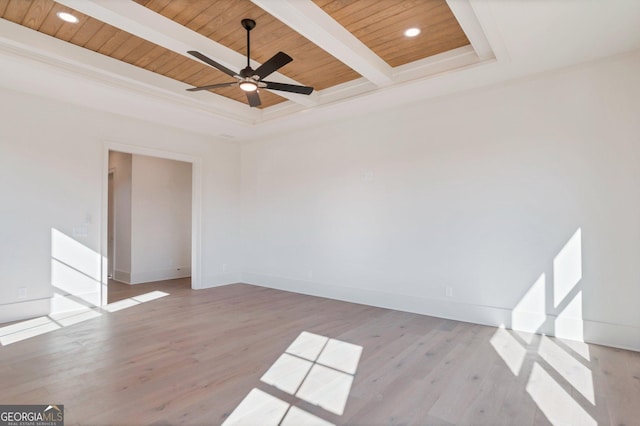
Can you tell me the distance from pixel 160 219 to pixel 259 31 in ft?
15.9

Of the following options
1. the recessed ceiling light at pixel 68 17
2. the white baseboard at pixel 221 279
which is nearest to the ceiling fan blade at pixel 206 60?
the recessed ceiling light at pixel 68 17

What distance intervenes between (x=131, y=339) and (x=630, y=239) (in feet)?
16.3

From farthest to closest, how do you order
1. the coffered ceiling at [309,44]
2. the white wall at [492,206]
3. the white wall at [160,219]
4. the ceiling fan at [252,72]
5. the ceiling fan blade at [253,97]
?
the white wall at [160,219] → the ceiling fan blade at [253,97] → the white wall at [492,206] → the ceiling fan at [252,72] → the coffered ceiling at [309,44]

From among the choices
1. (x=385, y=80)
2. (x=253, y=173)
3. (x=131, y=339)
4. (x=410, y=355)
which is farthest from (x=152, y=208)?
(x=410, y=355)

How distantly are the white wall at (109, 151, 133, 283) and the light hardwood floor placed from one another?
2558 mm

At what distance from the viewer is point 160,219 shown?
6.82m

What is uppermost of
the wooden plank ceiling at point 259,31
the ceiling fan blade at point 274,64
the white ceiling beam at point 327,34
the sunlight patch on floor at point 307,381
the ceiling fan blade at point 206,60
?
the wooden plank ceiling at point 259,31

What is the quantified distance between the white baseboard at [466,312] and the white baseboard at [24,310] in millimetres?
3137

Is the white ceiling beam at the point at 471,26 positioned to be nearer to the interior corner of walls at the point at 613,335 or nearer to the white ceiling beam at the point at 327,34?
the white ceiling beam at the point at 327,34

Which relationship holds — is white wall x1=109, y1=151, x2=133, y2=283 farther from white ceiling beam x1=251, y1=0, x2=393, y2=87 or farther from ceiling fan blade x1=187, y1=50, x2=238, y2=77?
white ceiling beam x1=251, y1=0, x2=393, y2=87

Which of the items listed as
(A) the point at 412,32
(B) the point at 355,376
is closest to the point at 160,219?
(B) the point at 355,376

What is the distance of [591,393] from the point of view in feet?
7.91

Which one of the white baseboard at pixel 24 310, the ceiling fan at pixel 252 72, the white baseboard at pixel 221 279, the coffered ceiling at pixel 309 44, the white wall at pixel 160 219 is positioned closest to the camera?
the coffered ceiling at pixel 309 44

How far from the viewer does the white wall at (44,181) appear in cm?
402
